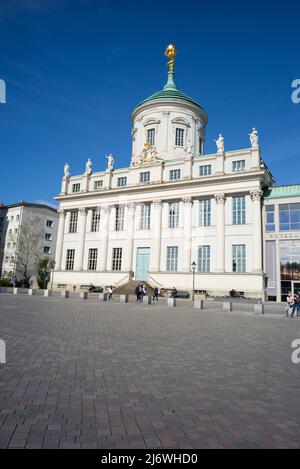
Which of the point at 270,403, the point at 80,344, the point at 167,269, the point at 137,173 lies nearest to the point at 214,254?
the point at 167,269

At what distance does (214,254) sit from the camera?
40.3 m

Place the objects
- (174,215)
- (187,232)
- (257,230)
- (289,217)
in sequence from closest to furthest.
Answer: (289,217) → (257,230) → (187,232) → (174,215)

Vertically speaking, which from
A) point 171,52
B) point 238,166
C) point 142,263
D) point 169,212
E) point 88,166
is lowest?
point 142,263

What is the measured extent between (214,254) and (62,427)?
37.4 m

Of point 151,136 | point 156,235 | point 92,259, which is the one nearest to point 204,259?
point 156,235

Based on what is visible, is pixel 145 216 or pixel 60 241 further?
pixel 60 241

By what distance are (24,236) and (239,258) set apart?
43.3m

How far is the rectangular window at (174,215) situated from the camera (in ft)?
144

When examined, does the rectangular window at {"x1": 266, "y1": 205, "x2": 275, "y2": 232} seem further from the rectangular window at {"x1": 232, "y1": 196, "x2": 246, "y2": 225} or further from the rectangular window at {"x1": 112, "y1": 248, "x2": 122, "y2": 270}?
the rectangular window at {"x1": 112, "y1": 248, "x2": 122, "y2": 270}

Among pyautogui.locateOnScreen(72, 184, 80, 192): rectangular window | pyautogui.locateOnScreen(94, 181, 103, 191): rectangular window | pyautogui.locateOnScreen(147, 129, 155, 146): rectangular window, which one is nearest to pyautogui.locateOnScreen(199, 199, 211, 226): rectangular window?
pyautogui.locateOnScreen(147, 129, 155, 146): rectangular window

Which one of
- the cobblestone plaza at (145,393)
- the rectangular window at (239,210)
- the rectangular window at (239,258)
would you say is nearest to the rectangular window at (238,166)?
the rectangular window at (239,210)

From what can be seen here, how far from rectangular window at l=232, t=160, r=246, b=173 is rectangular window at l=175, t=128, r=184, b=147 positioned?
41.3 ft

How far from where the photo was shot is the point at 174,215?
4428 cm

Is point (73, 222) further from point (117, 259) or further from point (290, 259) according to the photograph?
point (290, 259)
